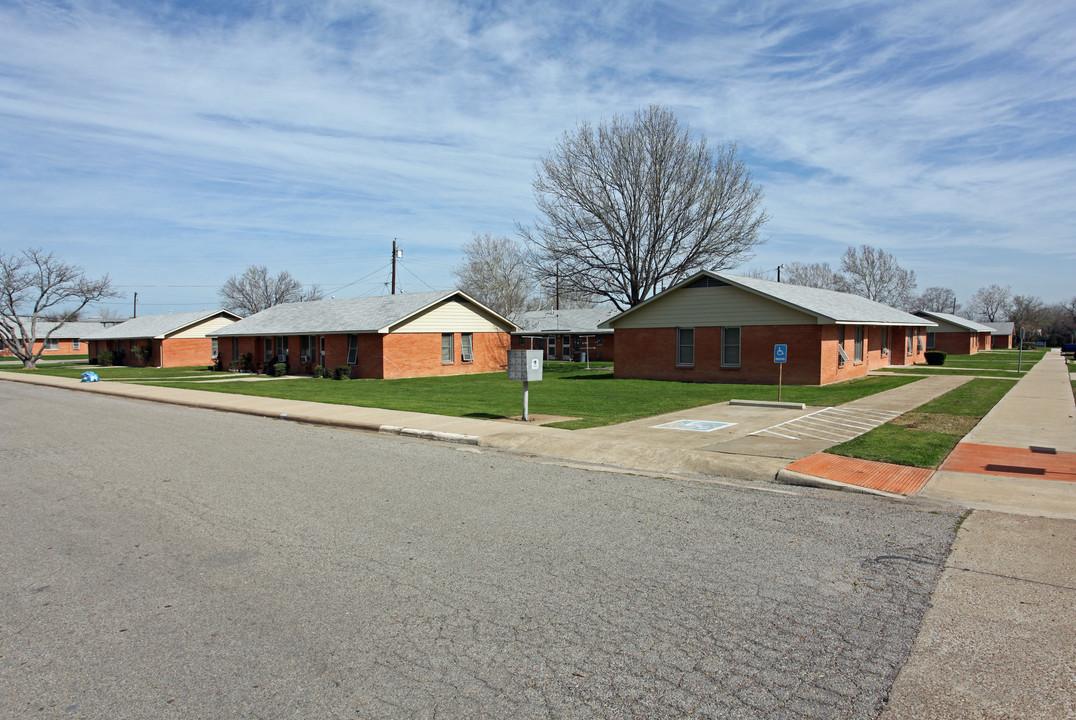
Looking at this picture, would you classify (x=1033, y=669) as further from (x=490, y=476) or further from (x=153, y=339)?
(x=153, y=339)

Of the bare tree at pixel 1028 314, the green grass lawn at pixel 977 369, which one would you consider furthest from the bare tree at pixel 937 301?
the green grass lawn at pixel 977 369

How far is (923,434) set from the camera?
40.2ft

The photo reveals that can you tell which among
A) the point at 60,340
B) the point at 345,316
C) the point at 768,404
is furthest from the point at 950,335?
the point at 60,340

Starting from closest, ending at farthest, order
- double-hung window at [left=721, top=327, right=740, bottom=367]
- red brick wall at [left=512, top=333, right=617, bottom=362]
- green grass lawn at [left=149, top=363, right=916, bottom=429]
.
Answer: green grass lawn at [left=149, top=363, right=916, bottom=429]
double-hung window at [left=721, top=327, right=740, bottom=367]
red brick wall at [left=512, top=333, right=617, bottom=362]

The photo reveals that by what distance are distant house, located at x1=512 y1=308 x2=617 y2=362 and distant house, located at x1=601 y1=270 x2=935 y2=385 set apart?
19439 mm

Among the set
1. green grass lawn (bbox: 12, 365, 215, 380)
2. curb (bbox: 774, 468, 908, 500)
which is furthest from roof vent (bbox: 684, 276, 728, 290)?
green grass lawn (bbox: 12, 365, 215, 380)

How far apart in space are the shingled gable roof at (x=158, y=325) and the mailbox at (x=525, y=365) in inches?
1602

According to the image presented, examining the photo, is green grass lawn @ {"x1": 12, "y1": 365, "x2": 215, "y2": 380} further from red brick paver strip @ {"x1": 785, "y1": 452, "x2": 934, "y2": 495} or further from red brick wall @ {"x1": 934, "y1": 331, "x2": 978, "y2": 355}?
red brick wall @ {"x1": 934, "y1": 331, "x2": 978, "y2": 355}

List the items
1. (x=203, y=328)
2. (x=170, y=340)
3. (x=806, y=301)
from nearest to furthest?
(x=806, y=301), (x=170, y=340), (x=203, y=328)

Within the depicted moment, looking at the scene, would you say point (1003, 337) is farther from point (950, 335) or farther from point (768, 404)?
point (768, 404)

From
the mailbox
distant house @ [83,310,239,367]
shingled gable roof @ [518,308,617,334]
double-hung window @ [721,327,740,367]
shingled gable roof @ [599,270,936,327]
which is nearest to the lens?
the mailbox

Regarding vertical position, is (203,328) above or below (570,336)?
above

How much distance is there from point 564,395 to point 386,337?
12.9 meters

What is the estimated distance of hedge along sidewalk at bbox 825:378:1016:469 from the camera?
33.4ft
